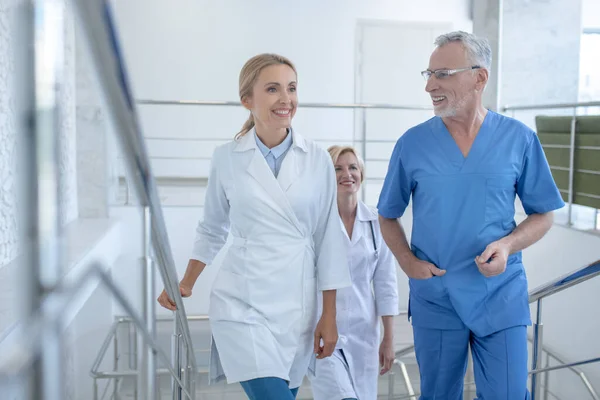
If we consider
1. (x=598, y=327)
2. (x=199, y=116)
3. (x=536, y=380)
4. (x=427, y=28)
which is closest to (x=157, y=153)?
(x=199, y=116)

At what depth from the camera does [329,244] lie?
171 cm

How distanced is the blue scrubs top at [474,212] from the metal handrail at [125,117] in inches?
28.2

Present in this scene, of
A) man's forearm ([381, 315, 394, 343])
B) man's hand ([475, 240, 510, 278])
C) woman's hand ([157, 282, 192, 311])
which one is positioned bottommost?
man's forearm ([381, 315, 394, 343])

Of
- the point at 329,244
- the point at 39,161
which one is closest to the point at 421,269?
the point at 329,244

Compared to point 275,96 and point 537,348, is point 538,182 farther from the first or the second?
point 275,96

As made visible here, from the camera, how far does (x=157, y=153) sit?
7.15 metres

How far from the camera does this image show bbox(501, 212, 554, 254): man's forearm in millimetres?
1718

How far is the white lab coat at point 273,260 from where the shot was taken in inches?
64.1

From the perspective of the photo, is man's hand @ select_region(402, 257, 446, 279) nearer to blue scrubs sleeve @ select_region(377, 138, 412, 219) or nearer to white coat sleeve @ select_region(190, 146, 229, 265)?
blue scrubs sleeve @ select_region(377, 138, 412, 219)

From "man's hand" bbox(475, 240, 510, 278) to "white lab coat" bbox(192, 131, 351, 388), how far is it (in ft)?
1.08

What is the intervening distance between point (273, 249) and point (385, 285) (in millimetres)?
683

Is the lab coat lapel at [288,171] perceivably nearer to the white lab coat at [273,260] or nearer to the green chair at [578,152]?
the white lab coat at [273,260]

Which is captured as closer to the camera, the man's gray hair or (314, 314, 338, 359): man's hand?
(314, 314, 338, 359): man's hand

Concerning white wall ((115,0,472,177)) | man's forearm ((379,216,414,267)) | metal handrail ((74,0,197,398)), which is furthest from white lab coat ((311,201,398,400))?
Answer: white wall ((115,0,472,177))
